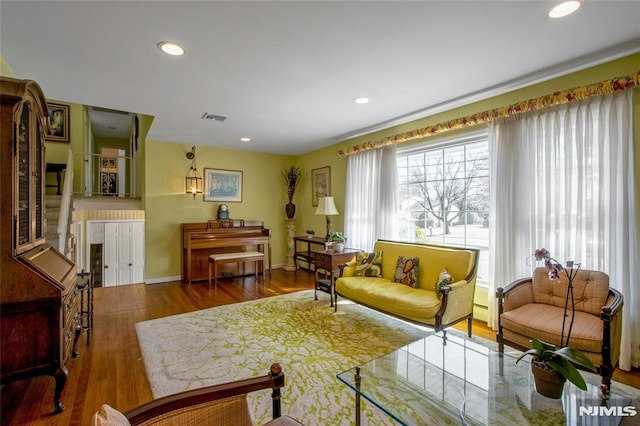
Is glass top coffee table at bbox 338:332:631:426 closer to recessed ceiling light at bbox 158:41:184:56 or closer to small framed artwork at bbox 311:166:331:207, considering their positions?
recessed ceiling light at bbox 158:41:184:56

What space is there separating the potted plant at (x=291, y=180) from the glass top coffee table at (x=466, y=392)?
4.38 meters

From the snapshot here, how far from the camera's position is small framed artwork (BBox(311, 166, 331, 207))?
219 inches

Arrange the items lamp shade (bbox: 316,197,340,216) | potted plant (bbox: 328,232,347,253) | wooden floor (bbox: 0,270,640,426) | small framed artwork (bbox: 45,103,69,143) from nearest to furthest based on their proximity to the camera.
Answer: wooden floor (bbox: 0,270,640,426), potted plant (bbox: 328,232,347,253), lamp shade (bbox: 316,197,340,216), small framed artwork (bbox: 45,103,69,143)

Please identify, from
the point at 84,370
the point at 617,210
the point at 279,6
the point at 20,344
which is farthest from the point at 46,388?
the point at 617,210

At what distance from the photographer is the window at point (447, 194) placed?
336cm

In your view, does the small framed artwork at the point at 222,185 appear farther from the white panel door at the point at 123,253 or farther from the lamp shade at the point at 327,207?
the lamp shade at the point at 327,207

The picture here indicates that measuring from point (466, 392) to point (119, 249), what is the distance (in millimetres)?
5516

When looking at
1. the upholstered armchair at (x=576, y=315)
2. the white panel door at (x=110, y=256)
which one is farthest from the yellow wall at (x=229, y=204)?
the upholstered armchair at (x=576, y=315)

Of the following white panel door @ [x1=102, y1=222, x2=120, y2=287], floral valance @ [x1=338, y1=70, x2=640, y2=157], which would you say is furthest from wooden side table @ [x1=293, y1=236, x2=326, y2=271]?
white panel door @ [x1=102, y1=222, x2=120, y2=287]

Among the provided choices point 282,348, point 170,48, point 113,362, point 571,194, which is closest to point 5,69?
point 170,48

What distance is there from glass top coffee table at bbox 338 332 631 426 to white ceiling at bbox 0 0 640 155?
7.15 ft

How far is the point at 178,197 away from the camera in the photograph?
5293mm

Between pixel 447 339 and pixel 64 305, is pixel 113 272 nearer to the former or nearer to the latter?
pixel 64 305

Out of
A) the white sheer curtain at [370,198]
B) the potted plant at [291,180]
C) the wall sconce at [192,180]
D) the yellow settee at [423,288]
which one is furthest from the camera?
the potted plant at [291,180]
